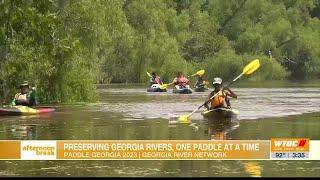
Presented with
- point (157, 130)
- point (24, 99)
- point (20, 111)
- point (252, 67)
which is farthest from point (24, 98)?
point (252, 67)

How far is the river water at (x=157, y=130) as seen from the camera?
1277 centimetres

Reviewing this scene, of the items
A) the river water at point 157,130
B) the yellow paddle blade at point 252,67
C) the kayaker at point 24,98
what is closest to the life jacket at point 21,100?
the kayaker at point 24,98

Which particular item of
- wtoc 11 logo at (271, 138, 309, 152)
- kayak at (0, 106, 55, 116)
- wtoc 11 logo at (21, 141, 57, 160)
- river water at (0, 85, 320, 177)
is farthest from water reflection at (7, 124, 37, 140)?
wtoc 11 logo at (271, 138, 309, 152)

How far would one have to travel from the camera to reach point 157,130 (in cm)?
2067

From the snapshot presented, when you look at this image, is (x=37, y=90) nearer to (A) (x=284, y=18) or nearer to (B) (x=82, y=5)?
(B) (x=82, y=5)

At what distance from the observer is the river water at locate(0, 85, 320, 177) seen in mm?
12773

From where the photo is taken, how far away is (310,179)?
465 inches

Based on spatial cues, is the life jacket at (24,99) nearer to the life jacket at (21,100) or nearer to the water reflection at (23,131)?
the life jacket at (21,100)

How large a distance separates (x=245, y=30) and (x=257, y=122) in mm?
51283

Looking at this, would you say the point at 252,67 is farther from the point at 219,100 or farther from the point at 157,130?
the point at 157,130

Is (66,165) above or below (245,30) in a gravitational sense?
below

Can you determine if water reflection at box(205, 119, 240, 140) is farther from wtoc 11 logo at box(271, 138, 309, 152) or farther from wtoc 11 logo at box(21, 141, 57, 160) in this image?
wtoc 11 logo at box(21, 141, 57, 160)

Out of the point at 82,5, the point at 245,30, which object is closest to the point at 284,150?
the point at 82,5

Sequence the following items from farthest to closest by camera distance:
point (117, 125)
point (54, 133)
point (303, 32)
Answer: point (303, 32)
point (117, 125)
point (54, 133)
